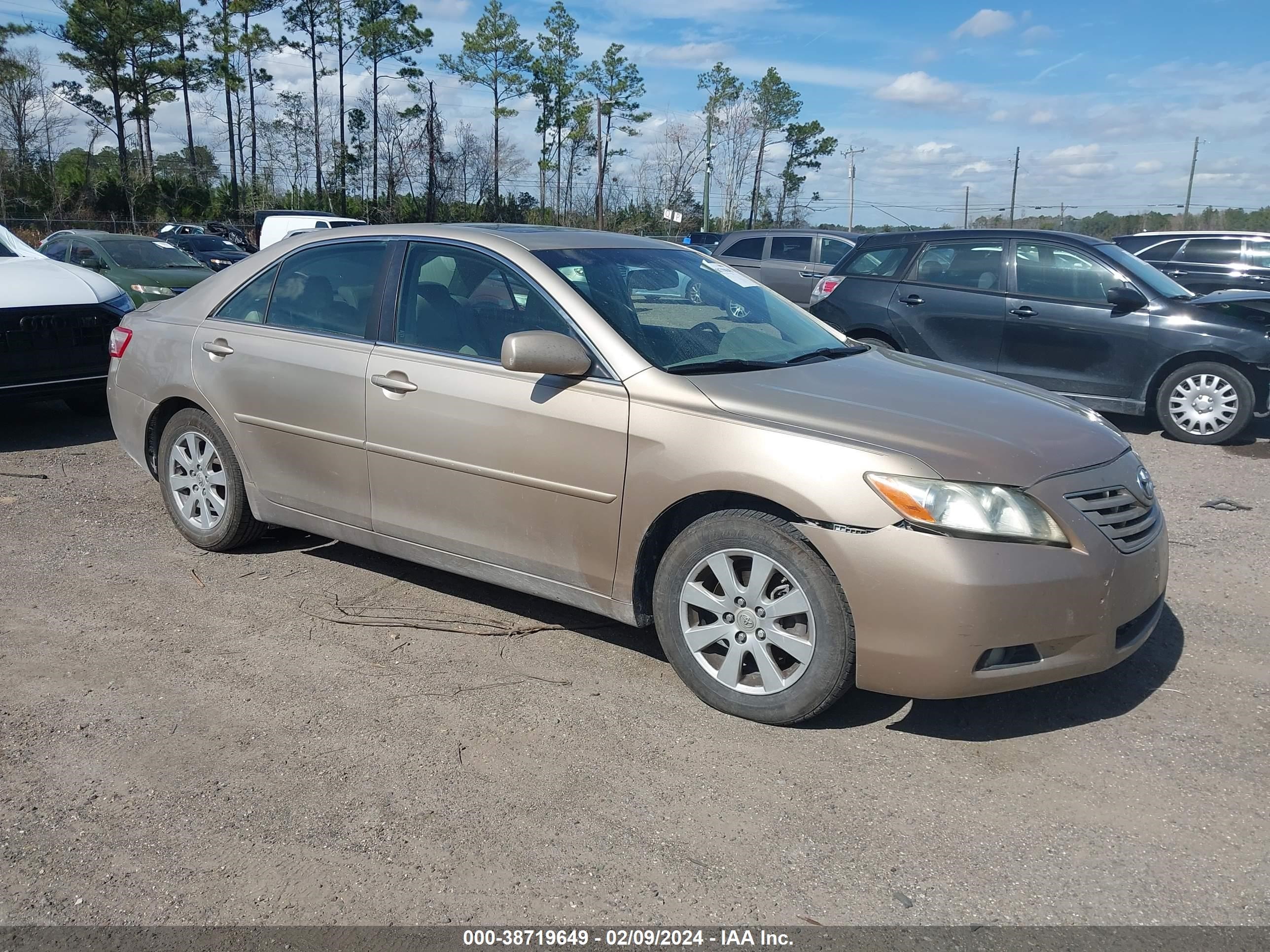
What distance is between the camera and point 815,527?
328cm

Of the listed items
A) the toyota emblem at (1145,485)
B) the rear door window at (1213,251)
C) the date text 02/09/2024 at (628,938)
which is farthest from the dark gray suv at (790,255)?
the date text 02/09/2024 at (628,938)

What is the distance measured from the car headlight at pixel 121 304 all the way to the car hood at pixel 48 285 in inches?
1.2

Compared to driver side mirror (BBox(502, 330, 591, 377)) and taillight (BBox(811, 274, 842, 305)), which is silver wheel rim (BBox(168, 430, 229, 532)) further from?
taillight (BBox(811, 274, 842, 305))

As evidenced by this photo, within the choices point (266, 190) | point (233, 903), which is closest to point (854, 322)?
point (233, 903)

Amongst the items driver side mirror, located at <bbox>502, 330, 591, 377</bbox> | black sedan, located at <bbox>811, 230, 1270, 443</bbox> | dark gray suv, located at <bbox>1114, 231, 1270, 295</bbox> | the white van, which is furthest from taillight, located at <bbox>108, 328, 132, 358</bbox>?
the white van

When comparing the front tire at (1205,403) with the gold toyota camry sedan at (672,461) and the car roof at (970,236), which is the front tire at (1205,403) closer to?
the car roof at (970,236)

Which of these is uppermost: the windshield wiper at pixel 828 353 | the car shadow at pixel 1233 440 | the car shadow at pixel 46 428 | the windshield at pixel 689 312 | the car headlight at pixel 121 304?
the windshield at pixel 689 312

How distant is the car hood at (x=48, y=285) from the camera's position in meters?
7.20

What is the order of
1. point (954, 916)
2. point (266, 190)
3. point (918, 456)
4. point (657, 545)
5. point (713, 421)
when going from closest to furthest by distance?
point (954, 916), point (918, 456), point (713, 421), point (657, 545), point (266, 190)

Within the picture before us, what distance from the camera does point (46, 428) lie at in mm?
8203

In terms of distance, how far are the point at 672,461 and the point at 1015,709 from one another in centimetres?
156

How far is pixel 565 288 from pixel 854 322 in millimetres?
6002

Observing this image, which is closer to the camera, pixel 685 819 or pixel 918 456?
pixel 685 819

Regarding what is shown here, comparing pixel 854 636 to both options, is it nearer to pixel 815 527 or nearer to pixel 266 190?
pixel 815 527
